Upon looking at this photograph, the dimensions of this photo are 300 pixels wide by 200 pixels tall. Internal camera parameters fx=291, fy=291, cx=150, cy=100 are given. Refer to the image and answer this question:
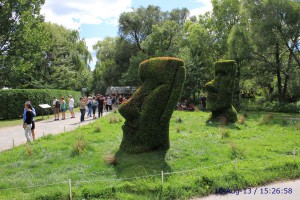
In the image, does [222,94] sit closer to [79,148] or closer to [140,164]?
[140,164]

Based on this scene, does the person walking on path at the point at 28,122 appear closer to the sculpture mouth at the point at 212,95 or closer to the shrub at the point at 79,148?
the shrub at the point at 79,148

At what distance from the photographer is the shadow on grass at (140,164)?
850 cm

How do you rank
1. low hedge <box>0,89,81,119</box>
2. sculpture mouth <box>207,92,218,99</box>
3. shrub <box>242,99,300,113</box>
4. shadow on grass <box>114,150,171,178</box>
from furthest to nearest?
shrub <box>242,99,300,113</box> < low hedge <box>0,89,81,119</box> < sculpture mouth <box>207,92,218,99</box> < shadow on grass <box>114,150,171,178</box>

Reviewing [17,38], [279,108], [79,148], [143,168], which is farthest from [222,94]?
[17,38]

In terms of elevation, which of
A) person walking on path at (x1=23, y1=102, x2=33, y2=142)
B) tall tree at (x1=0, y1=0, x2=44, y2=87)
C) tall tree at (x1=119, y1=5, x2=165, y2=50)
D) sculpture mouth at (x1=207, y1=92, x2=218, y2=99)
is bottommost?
person walking on path at (x1=23, y1=102, x2=33, y2=142)

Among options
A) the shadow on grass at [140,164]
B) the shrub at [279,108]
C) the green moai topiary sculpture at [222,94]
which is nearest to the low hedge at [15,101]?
the green moai topiary sculpture at [222,94]

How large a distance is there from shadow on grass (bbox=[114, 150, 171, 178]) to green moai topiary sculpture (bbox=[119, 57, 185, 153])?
0.36m

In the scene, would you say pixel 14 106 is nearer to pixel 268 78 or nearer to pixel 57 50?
pixel 57 50

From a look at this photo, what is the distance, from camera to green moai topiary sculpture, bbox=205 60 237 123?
18.2m

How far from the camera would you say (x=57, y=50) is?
42.7 metres

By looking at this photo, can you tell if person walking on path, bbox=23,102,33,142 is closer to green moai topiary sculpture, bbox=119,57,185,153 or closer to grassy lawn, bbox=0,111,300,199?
grassy lawn, bbox=0,111,300,199

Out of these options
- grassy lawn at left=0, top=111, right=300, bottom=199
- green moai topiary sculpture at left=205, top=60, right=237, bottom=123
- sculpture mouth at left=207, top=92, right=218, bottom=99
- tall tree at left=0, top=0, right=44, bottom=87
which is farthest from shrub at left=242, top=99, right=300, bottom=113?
tall tree at left=0, top=0, right=44, bottom=87

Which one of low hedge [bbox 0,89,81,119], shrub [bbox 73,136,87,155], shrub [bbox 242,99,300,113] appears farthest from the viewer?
shrub [bbox 242,99,300,113]

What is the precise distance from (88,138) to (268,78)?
34.0m
